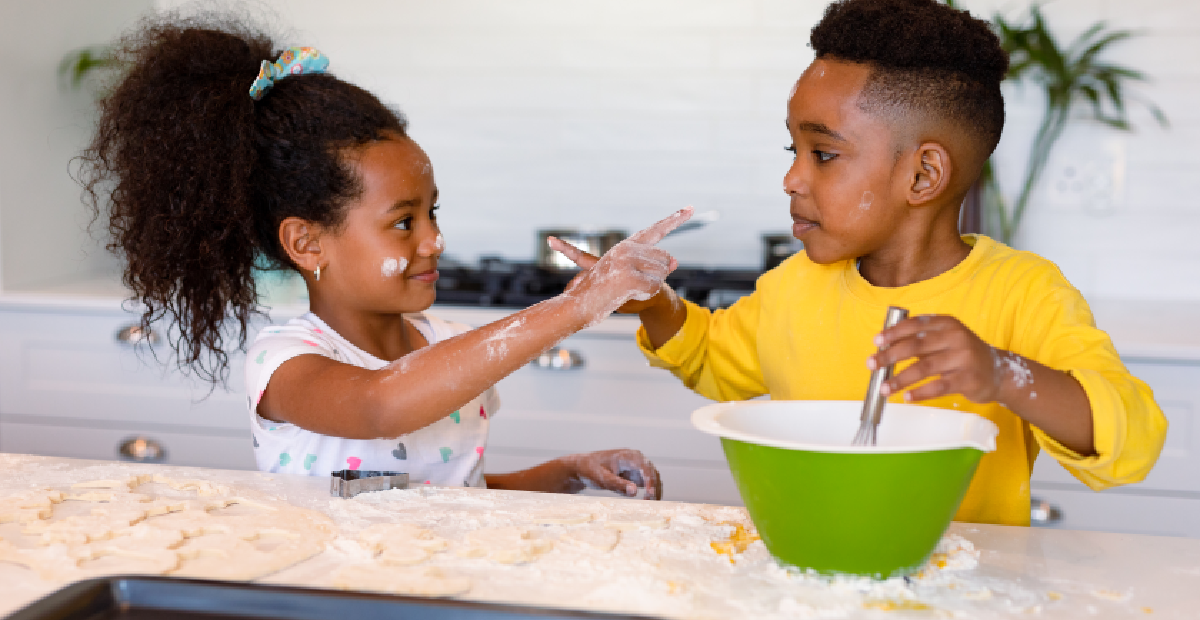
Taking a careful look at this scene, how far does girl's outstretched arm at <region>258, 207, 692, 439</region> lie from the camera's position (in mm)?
919

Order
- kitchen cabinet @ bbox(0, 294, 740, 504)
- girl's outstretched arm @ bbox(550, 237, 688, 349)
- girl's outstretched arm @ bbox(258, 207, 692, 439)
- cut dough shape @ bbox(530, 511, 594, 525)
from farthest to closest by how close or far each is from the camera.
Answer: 1. kitchen cabinet @ bbox(0, 294, 740, 504)
2. girl's outstretched arm @ bbox(550, 237, 688, 349)
3. girl's outstretched arm @ bbox(258, 207, 692, 439)
4. cut dough shape @ bbox(530, 511, 594, 525)

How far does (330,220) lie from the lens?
1136 mm

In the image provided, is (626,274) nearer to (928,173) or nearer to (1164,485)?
(928,173)

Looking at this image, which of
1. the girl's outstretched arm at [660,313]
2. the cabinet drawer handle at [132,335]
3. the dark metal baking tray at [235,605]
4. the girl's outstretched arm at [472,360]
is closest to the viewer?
the dark metal baking tray at [235,605]

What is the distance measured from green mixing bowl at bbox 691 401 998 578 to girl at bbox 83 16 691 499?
0.38 m

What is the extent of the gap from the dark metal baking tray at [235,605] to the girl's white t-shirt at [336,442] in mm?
432

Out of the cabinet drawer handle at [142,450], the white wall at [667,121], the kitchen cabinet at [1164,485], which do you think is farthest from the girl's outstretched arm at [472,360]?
the white wall at [667,121]

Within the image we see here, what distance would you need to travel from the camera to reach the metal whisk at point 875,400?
699mm

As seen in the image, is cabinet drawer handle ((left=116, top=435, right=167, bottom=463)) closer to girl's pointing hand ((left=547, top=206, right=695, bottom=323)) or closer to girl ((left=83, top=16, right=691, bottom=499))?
girl ((left=83, top=16, right=691, bottom=499))

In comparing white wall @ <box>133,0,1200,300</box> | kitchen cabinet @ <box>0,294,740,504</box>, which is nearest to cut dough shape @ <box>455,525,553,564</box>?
kitchen cabinet @ <box>0,294,740,504</box>

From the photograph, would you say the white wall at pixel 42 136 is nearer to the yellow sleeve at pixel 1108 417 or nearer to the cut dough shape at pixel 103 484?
the cut dough shape at pixel 103 484

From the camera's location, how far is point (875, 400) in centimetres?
71

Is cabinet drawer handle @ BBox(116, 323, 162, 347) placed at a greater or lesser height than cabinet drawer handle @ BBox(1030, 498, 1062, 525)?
greater

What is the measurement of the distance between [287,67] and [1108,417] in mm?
939
